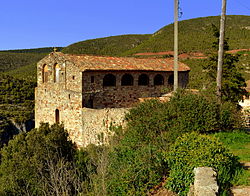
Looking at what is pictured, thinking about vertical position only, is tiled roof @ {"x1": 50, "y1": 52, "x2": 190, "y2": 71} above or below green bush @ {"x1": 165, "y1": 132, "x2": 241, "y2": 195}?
above

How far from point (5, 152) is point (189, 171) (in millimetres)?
11000

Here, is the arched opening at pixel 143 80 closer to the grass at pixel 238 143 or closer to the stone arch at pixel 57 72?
the stone arch at pixel 57 72

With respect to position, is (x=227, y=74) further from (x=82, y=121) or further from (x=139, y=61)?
(x=82, y=121)

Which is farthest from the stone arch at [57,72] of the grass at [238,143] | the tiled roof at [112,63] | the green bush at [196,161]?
the green bush at [196,161]

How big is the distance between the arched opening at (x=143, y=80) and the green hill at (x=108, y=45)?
39842 millimetres

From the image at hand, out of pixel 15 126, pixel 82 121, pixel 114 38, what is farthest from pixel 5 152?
pixel 114 38

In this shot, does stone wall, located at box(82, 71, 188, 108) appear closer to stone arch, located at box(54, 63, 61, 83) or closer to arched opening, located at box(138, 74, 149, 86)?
arched opening, located at box(138, 74, 149, 86)

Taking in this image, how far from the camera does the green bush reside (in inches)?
216

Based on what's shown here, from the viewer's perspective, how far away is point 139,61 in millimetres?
21375

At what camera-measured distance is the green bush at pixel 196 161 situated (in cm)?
549

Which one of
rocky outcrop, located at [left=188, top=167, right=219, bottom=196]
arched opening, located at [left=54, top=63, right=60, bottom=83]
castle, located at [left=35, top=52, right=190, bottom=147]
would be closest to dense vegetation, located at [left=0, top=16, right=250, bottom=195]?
rocky outcrop, located at [left=188, top=167, right=219, bottom=196]

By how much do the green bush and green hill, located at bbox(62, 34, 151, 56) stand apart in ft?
180

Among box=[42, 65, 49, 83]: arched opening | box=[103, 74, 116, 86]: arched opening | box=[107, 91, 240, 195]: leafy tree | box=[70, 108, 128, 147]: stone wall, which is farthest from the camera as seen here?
box=[42, 65, 49, 83]: arched opening

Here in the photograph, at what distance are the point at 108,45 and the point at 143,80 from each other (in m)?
49.7
